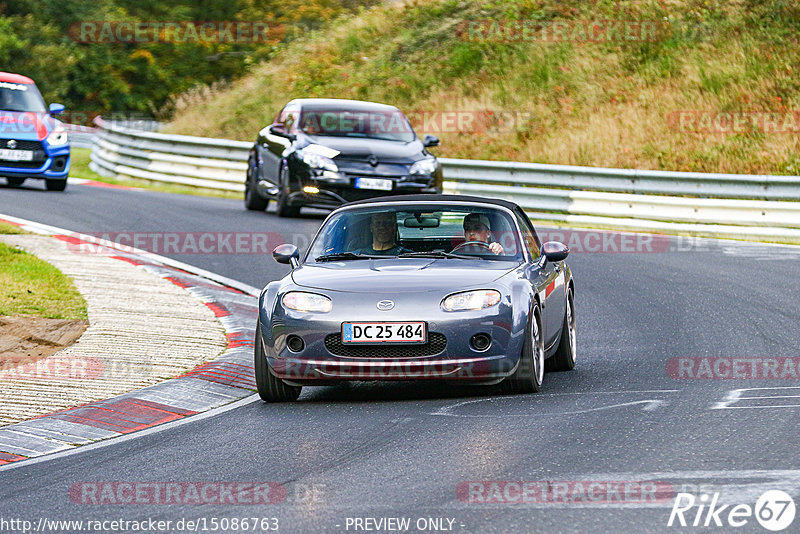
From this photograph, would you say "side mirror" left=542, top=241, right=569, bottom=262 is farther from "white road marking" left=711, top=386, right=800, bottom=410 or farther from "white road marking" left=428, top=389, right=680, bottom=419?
"white road marking" left=711, top=386, right=800, bottom=410

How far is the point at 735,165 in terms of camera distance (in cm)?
2462

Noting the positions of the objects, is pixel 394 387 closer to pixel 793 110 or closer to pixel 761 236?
pixel 761 236

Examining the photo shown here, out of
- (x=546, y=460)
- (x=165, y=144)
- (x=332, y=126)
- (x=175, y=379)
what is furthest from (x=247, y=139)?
(x=546, y=460)

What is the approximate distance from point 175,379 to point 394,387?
4.92ft

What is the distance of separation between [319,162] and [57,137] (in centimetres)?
636

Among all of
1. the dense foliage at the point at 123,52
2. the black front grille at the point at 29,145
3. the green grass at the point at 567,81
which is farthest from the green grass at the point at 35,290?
the dense foliage at the point at 123,52

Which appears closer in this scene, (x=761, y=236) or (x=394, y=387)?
(x=394, y=387)

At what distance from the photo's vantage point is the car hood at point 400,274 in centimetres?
903

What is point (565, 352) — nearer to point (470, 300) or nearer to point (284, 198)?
point (470, 300)

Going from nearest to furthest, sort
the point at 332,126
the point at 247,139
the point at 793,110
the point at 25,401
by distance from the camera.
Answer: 1. the point at 25,401
2. the point at 332,126
3. the point at 793,110
4. the point at 247,139

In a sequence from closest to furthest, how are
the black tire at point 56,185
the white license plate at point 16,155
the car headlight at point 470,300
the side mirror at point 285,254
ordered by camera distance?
the car headlight at point 470,300 < the side mirror at point 285,254 < the white license plate at point 16,155 < the black tire at point 56,185

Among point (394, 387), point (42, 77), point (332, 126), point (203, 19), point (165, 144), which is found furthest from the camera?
point (203, 19)

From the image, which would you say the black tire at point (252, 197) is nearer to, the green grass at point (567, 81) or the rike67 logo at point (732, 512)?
the green grass at point (567, 81)

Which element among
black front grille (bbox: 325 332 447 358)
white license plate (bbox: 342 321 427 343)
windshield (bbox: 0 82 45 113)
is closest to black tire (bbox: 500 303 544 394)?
black front grille (bbox: 325 332 447 358)
